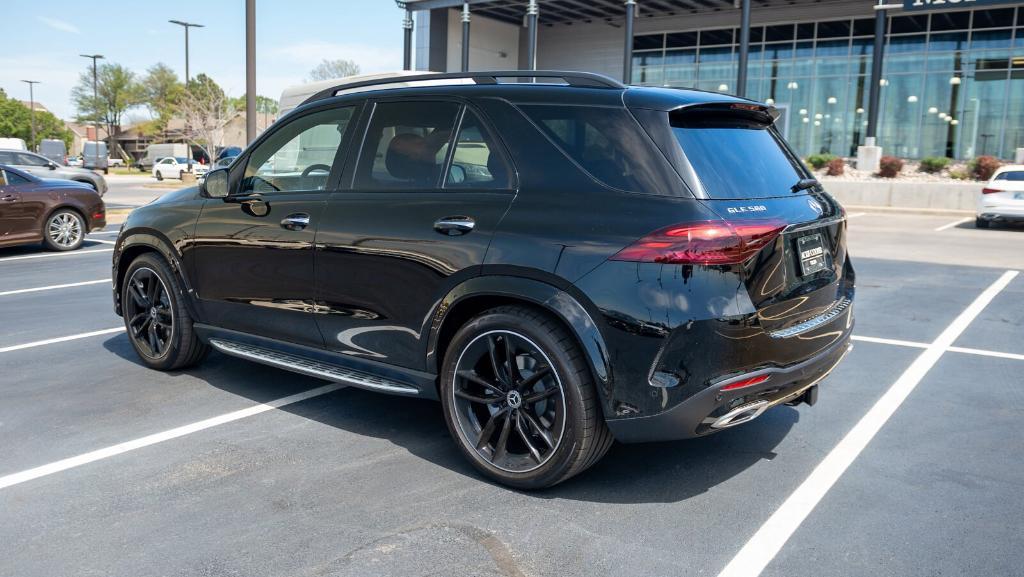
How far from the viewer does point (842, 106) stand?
36688mm

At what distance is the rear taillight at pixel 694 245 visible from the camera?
11.1 feet

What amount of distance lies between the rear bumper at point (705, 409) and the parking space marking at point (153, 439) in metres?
2.42

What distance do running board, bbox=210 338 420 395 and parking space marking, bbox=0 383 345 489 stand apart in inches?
13.6

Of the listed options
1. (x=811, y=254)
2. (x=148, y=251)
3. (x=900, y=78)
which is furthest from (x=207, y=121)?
(x=811, y=254)

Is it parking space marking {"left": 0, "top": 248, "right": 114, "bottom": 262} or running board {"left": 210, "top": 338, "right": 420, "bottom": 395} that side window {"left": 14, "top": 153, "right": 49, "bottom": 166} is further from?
running board {"left": 210, "top": 338, "right": 420, "bottom": 395}

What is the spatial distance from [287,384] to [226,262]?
97cm

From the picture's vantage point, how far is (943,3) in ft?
96.9

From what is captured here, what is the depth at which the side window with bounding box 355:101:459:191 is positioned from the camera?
427cm

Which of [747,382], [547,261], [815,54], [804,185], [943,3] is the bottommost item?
[747,382]

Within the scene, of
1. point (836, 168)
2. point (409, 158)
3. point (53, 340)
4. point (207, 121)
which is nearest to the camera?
point (409, 158)

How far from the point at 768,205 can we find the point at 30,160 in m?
27.6

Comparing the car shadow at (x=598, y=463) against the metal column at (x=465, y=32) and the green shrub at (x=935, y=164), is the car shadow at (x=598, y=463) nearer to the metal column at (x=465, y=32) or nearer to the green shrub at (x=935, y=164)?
the green shrub at (x=935, y=164)

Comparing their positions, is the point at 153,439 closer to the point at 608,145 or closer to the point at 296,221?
the point at 296,221

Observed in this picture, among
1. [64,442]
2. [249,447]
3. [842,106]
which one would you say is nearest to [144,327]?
[64,442]
